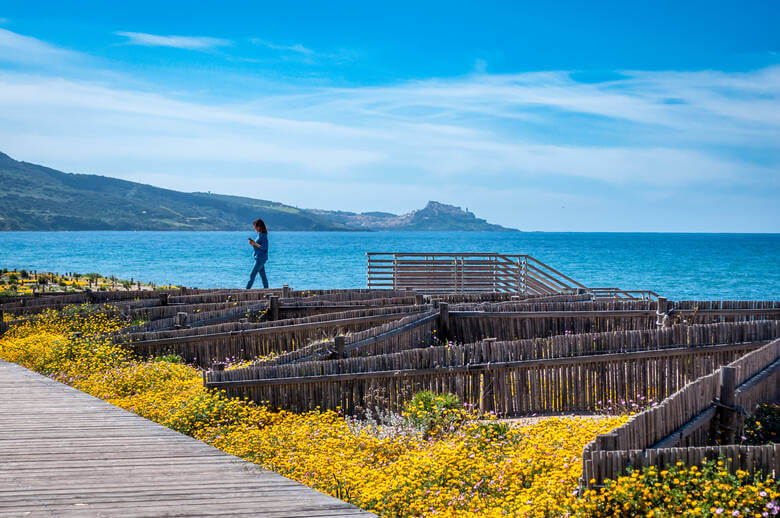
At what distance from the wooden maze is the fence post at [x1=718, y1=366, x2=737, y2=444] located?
1 centimetres

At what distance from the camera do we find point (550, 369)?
36.1ft

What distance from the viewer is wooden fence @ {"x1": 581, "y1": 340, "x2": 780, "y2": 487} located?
18.6ft

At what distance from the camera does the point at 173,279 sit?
290 feet

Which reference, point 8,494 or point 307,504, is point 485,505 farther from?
point 8,494

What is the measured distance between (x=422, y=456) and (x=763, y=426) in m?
4.65

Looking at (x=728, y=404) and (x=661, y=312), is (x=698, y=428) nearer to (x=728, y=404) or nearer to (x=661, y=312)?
(x=728, y=404)

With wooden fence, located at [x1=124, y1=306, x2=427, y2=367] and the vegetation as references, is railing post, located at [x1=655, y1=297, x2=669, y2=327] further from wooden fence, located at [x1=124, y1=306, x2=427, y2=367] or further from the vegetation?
the vegetation

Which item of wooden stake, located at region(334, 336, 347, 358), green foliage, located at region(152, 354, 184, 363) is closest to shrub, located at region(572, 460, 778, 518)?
wooden stake, located at region(334, 336, 347, 358)

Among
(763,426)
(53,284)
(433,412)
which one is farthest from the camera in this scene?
(53,284)

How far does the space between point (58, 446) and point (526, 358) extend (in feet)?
22.4

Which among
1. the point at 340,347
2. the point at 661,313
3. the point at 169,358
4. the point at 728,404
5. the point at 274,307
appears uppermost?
the point at 661,313

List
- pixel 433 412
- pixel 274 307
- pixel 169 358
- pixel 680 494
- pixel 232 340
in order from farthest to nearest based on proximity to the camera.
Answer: pixel 274 307 → pixel 232 340 → pixel 169 358 → pixel 433 412 → pixel 680 494

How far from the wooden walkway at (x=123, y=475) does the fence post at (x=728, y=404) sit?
15.8ft

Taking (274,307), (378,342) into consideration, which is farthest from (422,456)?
(274,307)
